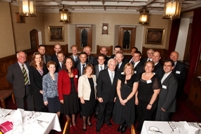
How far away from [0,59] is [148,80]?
4669 mm

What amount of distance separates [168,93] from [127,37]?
6.30 m

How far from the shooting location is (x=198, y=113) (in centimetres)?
413

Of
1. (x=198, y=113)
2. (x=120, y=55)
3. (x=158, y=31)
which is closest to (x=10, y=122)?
(x=120, y=55)

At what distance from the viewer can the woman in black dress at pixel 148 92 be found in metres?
2.73

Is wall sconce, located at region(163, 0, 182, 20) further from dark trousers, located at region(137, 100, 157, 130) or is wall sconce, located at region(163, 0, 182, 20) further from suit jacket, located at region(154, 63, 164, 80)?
dark trousers, located at region(137, 100, 157, 130)

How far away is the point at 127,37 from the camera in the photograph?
867cm

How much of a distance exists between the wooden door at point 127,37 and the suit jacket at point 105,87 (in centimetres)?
603

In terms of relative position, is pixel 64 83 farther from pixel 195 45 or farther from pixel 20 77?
pixel 195 45

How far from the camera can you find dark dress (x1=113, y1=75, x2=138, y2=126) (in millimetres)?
2840

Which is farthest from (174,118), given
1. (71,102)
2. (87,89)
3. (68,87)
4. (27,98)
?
(27,98)

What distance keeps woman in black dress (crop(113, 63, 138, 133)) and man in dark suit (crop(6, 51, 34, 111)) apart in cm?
206

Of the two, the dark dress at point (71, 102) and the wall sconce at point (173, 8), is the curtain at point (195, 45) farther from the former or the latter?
the dark dress at point (71, 102)

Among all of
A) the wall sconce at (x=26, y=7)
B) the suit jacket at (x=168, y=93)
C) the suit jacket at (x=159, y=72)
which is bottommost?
the suit jacket at (x=168, y=93)

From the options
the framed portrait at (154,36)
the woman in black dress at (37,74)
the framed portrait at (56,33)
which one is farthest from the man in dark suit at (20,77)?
the framed portrait at (154,36)
